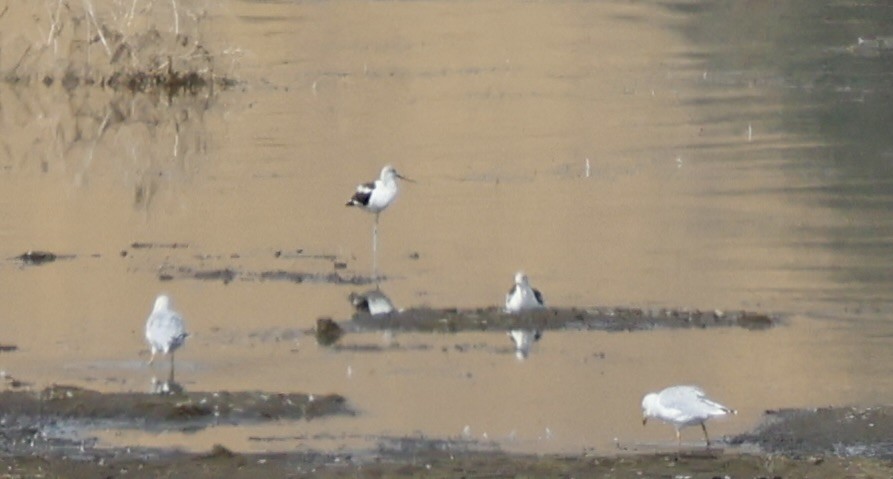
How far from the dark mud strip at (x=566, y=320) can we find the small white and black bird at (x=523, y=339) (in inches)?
3.6

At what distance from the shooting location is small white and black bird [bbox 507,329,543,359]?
628 inches

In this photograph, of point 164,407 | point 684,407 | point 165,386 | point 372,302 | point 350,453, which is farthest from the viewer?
point 372,302

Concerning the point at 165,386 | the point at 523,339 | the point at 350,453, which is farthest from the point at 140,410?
the point at 523,339

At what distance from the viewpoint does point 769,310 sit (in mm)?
17594

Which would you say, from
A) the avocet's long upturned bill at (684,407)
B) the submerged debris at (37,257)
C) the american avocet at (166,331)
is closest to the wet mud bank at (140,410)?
the american avocet at (166,331)

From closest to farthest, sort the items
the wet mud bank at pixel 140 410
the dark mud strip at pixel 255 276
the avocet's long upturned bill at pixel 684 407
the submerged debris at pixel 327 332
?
the avocet's long upturned bill at pixel 684 407, the wet mud bank at pixel 140 410, the submerged debris at pixel 327 332, the dark mud strip at pixel 255 276

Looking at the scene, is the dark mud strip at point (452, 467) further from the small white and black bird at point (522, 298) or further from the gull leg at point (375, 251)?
the gull leg at point (375, 251)

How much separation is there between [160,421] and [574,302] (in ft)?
18.7

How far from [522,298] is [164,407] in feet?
13.6

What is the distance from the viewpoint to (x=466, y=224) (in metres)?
23.5

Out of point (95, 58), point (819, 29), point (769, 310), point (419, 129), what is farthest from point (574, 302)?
point (819, 29)

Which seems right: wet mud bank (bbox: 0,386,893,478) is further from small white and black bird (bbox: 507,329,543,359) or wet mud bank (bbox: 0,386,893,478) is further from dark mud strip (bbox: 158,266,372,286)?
dark mud strip (bbox: 158,266,372,286)

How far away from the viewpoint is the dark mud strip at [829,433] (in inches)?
481

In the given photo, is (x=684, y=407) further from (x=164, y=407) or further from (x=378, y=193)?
(x=378, y=193)
